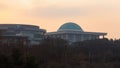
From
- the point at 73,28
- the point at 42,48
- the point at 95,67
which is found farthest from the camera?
the point at 73,28

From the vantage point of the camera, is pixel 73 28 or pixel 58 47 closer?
pixel 58 47

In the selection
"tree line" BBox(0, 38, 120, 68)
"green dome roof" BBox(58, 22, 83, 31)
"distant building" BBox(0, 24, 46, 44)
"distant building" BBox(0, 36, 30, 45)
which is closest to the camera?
"tree line" BBox(0, 38, 120, 68)

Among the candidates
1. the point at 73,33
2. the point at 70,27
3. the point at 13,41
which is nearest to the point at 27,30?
the point at 73,33

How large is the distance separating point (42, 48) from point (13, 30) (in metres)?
57.4

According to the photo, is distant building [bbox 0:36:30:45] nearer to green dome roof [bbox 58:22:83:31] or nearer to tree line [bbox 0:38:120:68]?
tree line [bbox 0:38:120:68]

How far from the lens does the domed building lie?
128 metres

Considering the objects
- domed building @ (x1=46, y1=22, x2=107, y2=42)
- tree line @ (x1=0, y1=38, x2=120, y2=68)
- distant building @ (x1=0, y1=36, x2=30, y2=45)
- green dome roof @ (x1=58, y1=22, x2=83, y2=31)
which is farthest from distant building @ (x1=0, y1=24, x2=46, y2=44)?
tree line @ (x1=0, y1=38, x2=120, y2=68)

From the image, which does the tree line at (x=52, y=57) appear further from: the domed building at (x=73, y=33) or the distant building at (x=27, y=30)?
the domed building at (x=73, y=33)

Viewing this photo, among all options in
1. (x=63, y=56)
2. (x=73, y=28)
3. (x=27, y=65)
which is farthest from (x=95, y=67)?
(x=73, y=28)

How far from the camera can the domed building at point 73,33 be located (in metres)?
128

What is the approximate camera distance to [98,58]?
59.5 metres

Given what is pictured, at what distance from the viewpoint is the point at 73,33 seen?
131 m

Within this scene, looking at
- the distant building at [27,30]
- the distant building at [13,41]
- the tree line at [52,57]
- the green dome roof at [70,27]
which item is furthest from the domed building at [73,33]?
the tree line at [52,57]

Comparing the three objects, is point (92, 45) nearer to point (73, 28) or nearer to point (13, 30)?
point (13, 30)
